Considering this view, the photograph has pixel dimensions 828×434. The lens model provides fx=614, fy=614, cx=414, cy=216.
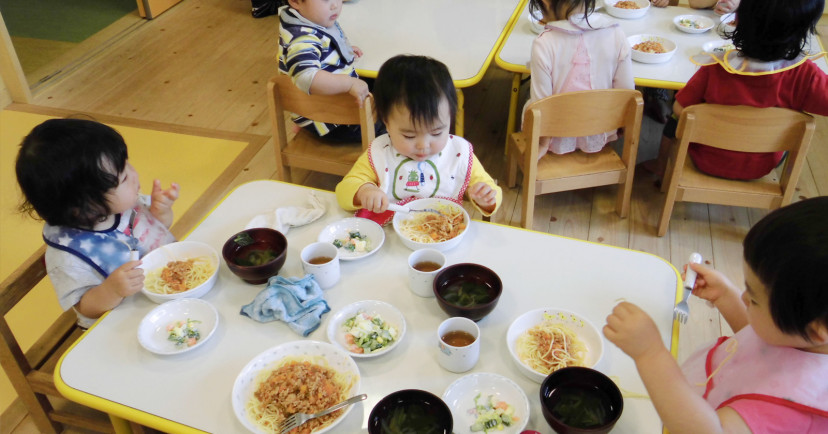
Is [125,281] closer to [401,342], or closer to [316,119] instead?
[401,342]

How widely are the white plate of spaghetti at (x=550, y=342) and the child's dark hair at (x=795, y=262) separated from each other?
36 centimetres

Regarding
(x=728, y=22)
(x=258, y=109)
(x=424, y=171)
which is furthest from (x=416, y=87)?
(x=258, y=109)

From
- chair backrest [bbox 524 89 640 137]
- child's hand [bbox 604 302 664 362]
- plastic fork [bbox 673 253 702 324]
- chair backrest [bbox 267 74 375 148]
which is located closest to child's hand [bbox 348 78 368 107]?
chair backrest [bbox 267 74 375 148]

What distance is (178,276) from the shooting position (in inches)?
56.0

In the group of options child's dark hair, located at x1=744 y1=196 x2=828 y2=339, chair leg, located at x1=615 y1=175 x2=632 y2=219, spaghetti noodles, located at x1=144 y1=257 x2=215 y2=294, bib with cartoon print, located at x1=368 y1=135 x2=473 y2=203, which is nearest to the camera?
child's dark hair, located at x1=744 y1=196 x2=828 y2=339

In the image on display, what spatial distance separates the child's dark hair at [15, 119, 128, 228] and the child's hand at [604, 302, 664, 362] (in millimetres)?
1167

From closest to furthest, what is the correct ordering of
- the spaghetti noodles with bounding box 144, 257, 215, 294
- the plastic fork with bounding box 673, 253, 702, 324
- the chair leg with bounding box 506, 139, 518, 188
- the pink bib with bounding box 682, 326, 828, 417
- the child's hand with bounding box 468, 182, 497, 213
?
the pink bib with bounding box 682, 326, 828, 417
the plastic fork with bounding box 673, 253, 702, 324
the spaghetti noodles with bounding box 144, 257, 215, 294
the child's hand with bounding box 468, 182, 497, 213
the chair leg with bounding box 506, 139, 518, 188

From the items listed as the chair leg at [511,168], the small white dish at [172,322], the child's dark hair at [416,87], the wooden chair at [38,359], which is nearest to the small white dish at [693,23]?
the chair leg at [511,168]

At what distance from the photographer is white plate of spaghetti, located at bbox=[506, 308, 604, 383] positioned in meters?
1.18

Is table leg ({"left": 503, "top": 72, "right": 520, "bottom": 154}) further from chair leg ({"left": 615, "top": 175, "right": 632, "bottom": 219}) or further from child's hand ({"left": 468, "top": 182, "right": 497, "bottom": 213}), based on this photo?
child's hand ({"left": 468, "top": 182, "right": 497, "bottom": 213})

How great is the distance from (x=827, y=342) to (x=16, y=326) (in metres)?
2.49

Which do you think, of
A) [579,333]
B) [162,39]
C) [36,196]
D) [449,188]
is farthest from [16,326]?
[162,39]

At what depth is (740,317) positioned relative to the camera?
1233 mm

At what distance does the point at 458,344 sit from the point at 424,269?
0.25 meters
